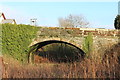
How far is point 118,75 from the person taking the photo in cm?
452

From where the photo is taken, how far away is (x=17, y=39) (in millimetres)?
11805

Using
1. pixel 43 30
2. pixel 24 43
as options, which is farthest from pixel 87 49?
pixel 24 43

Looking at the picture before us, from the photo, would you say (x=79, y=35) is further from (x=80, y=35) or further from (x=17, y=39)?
(x=17, y=39)

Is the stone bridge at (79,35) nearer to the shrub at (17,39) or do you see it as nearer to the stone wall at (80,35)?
the stone wall at (80,35)

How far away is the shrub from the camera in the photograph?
11.7m

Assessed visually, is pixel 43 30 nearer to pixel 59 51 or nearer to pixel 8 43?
pixel 8 43

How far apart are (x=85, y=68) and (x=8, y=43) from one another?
8068 mm

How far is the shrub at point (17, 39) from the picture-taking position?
1170 centimetres

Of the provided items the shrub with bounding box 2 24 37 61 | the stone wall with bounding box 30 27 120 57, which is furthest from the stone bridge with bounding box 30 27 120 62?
the shrub with bounding box 2 24 37 61

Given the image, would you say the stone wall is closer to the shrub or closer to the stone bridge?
the stone bridge

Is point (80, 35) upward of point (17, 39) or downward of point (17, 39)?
upward

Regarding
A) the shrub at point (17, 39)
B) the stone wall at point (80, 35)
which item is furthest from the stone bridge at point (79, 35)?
the shrub at point (17, 39)

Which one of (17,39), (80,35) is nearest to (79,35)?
(80,35)

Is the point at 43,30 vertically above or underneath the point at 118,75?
above
